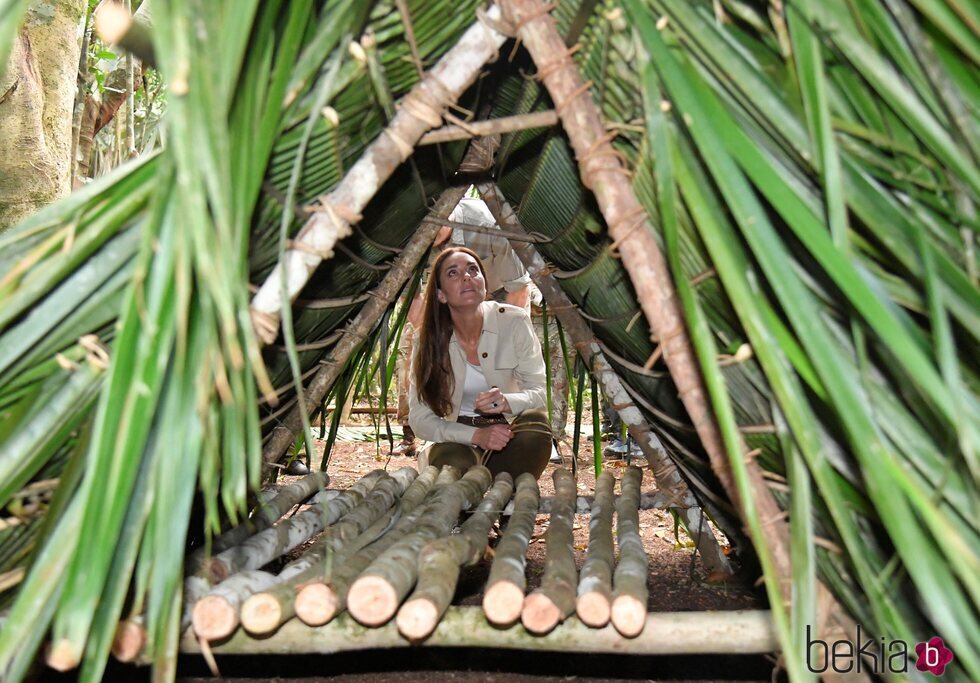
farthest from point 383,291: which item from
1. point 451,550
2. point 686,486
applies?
point 686,486

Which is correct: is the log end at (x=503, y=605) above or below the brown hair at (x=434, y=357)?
below

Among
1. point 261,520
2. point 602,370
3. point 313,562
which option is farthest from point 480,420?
point 313,562

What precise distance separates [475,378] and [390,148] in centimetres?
232

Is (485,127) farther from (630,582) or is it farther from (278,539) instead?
(278,539)

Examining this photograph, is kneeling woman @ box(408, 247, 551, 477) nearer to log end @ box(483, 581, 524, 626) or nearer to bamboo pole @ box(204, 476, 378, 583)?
bamboo pole @ box(204, 476, 378, 583)

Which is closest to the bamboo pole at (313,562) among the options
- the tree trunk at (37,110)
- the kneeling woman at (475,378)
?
the kneeling woman at (475,378)

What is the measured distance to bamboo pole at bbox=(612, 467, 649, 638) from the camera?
153 centimetres

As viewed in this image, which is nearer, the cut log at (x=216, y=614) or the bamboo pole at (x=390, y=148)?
the bamboo pole at (x=390, y=148)

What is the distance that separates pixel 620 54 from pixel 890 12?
44cm

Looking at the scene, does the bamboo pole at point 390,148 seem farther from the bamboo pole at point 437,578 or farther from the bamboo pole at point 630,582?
the bamboo pole at point 630,582

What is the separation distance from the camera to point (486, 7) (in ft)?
4.56

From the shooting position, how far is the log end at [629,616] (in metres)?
1.53

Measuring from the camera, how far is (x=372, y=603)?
150 centimetres

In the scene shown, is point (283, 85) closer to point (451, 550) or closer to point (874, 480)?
point (874, 480)
